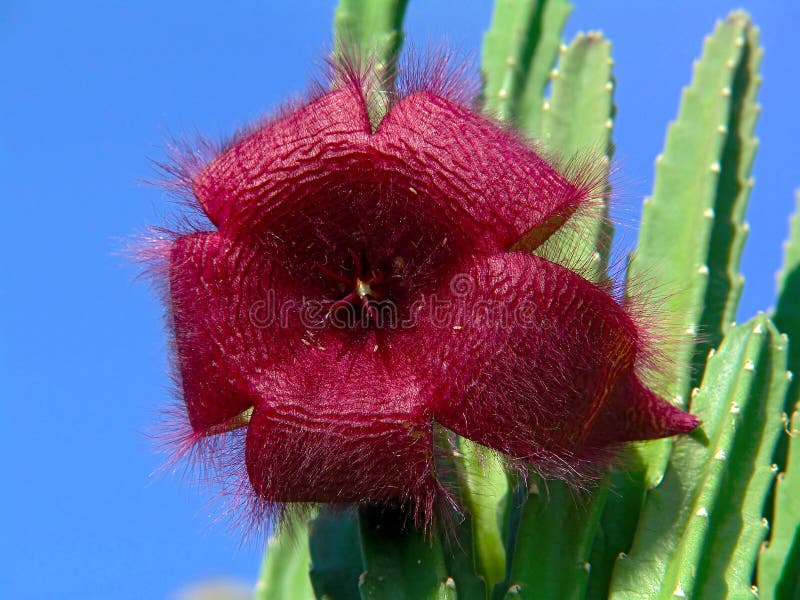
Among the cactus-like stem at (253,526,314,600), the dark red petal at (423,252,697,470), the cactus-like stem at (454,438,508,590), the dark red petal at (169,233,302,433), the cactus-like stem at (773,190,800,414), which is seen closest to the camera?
the dark red petal at (423,252,697,470)

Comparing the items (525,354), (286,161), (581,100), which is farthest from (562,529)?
(581,100)

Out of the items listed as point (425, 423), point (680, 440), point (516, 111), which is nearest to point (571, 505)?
point (680, 440)

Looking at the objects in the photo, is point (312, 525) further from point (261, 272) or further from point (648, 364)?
point (648, 364)

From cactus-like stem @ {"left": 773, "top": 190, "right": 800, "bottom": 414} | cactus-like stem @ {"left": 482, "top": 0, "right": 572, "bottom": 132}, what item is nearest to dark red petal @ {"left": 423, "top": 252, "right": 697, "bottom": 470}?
cactus-like stem @ {"left": 773, "top": 190, "right": 800, "bottom": 414}

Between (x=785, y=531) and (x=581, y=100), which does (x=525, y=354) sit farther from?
(x=581, y=100)

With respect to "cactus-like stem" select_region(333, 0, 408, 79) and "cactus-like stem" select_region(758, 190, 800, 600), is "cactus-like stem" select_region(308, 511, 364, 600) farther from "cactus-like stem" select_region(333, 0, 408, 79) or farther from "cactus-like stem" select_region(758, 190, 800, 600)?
"cactus-like stem" select_region(333, 0, 408, 79)

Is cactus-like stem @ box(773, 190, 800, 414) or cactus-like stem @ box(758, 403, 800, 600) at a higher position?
cactus-like stem @ box(773, 190, 800, 414)
